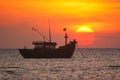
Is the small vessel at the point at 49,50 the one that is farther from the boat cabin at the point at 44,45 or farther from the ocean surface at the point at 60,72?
the ocean surface at the point at 60,72

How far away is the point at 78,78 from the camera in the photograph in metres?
65.8

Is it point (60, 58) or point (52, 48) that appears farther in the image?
point (60, 58)

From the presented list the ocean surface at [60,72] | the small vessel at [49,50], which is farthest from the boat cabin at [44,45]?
the ocean surface at [60,72]

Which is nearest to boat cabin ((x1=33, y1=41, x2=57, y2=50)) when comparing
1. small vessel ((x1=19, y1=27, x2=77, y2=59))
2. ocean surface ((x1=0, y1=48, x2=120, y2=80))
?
small vessel ((x1=19, y1=27, x2=77, y2=59))

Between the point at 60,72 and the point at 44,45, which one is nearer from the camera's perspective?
the point at 60,72

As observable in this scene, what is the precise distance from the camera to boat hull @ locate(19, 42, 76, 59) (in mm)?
134750

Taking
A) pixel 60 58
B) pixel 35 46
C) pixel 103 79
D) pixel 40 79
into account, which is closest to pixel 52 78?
pixel 40 79

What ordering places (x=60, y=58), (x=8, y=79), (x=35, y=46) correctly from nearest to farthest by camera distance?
(x=8, y=79)
(x=35, y=46)
(x=60, y=58)

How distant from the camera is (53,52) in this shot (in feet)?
449

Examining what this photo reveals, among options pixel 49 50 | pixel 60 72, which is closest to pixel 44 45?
pixel 49 50

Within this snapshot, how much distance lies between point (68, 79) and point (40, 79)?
3848 mm

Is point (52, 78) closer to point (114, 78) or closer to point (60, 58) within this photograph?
point (114, 78)

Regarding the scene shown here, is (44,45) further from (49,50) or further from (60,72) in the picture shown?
(60,72)

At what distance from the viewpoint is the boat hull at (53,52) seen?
442ft
